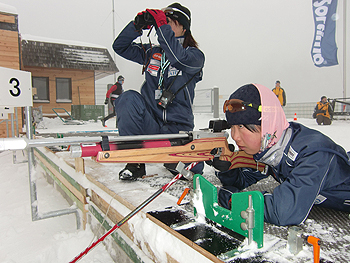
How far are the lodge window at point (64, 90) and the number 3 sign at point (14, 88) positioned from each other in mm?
9520

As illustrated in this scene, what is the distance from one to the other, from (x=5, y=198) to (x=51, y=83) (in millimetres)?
9294

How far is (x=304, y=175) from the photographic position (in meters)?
0.83

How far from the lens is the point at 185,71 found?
5.63 ft

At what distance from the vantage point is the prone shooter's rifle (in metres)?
1.04

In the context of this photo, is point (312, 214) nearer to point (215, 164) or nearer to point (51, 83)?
point (215, 164)

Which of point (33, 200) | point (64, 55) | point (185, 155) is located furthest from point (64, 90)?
point (185, 155)

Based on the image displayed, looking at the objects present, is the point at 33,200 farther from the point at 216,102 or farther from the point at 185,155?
the point at 216,102

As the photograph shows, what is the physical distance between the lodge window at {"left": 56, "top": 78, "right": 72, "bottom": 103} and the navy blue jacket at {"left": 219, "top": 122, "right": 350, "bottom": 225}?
11.3 metres

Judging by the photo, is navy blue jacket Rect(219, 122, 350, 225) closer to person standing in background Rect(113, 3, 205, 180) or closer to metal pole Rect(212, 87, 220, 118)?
person standing in background Rect(113, 3, 205, 180)

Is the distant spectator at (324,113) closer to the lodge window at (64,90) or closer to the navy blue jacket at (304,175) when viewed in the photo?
the navy blue jacket at (304,175)

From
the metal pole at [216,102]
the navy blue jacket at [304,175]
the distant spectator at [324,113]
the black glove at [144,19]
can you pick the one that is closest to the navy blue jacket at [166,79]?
the black glove at [144,19]

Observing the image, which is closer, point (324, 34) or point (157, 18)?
point (157, 18)

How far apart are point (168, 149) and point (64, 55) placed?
11086 millimetres

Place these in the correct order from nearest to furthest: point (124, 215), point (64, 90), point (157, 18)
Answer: point (124, 215), point (157, 18), point (64, 90)
